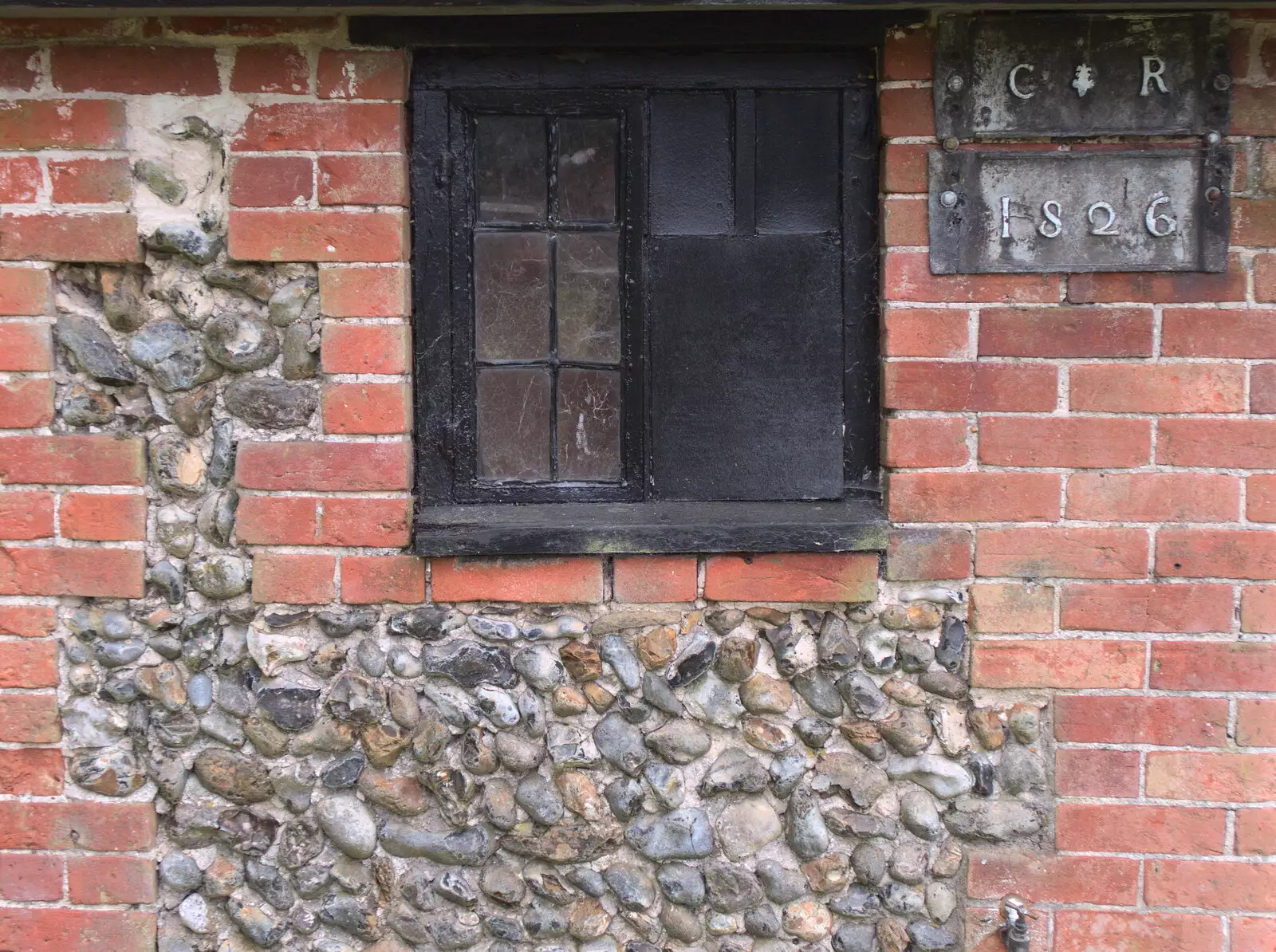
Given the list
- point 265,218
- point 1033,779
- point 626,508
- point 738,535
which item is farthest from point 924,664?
point 265,218

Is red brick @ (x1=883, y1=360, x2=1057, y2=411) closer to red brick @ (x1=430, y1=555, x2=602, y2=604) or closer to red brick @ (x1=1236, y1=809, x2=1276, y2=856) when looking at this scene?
red brick @ (x1=430, y1=555, x2=602, y2=604)

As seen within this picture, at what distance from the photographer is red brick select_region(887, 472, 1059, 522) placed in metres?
2.07

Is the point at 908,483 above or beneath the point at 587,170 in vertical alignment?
beneath

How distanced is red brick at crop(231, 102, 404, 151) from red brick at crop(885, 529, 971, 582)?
1.29 meters

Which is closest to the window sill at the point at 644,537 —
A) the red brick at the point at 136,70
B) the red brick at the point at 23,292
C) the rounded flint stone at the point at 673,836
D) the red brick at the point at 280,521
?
the red brick at the point at 280,521

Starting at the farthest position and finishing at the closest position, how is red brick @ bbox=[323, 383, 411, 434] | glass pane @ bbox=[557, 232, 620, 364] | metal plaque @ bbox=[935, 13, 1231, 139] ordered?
glass pane @ bbox=[557, 232, 620, 364], red brick @ bbox=[323, 383, 411, 434], metal plaque @ bbox=[935, 13, 1231, 139]

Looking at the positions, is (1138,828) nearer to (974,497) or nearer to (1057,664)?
(1057,664)

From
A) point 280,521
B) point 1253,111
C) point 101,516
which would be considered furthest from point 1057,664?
point 101,516

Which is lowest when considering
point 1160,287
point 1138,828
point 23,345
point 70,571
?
point 1138,828

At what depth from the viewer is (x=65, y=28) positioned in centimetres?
200

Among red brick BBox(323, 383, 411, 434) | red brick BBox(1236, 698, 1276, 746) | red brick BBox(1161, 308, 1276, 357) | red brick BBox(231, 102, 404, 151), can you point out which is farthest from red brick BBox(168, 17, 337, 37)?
red brick BBox(1236, 698, 1276, 746)

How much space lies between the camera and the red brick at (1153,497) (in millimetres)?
2049

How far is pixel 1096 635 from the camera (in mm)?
2088

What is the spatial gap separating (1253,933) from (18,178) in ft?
9.52
